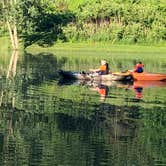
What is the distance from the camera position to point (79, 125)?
2881 cm

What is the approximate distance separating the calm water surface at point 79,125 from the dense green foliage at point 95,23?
57308 mm

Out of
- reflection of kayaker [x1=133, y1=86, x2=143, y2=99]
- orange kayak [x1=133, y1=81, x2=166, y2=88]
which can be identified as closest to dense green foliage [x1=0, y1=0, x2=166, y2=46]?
orange kayak [x1=133, y1=81, x2=166, y2=88]

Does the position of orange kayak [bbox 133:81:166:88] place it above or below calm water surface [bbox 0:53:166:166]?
below

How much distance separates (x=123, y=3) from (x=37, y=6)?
67.9 feet

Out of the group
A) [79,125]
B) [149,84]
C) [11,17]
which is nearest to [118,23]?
[11,17]

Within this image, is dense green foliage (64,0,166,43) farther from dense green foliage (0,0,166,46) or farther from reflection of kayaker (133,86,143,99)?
reflection of kayaker (133,86,143,99)

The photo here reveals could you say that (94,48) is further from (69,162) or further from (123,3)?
(69,162)

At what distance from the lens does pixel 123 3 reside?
394ft

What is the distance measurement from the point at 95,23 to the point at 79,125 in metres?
84.3

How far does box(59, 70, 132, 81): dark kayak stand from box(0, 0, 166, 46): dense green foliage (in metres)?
48.3

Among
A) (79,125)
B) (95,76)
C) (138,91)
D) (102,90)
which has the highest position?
(79,125)

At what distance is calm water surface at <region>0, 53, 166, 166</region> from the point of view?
891 inches

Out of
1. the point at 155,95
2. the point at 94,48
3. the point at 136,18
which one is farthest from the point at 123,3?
the point at 155,95

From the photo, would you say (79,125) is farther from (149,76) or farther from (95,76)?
(149,76)
